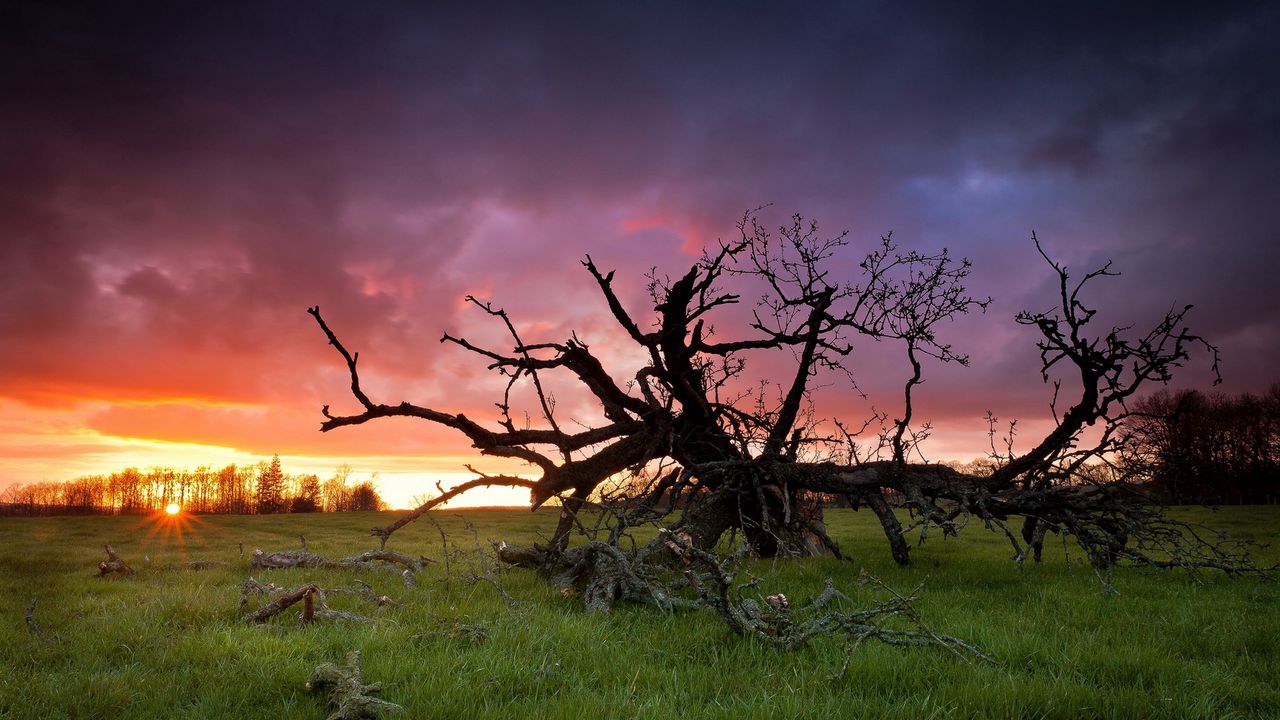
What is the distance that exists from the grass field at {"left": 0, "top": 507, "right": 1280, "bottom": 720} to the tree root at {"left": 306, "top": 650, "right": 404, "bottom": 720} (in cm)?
12

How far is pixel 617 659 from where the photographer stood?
5.17 m

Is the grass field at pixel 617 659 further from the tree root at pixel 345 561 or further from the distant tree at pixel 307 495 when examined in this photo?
the distant tree at pixel 307 495

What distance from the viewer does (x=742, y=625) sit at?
18.8 feet

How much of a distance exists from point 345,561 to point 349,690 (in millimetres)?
7607

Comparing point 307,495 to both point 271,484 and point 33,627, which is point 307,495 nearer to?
point 271,484

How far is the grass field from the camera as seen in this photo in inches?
168

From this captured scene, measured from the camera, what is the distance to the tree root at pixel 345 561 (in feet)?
34.7

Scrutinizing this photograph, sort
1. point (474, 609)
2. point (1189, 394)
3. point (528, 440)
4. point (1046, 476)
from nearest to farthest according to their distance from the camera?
point (474, 609)
point (1189, 394)
point (1046, 476)
point (528, 440)

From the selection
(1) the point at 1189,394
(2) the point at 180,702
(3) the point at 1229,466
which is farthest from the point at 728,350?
(3) the point at 1229,466

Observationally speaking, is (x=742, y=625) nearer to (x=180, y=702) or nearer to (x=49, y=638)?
(x=180, y=702)

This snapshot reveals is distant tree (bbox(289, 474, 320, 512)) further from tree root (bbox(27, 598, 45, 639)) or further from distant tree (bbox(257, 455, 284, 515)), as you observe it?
tree root (bbox(27, 598, 45, 639))

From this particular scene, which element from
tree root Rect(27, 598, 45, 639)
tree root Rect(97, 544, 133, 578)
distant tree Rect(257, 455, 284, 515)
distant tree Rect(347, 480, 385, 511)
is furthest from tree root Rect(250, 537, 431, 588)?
distant tree Rect(257, 455, 284, 515)

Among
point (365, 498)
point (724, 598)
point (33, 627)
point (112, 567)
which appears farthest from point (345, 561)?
point (365, 498)

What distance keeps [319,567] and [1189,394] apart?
14533 millimetres
